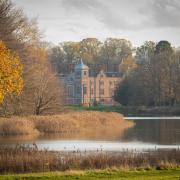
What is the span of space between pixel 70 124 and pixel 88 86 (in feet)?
284

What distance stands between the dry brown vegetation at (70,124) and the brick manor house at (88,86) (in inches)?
2979

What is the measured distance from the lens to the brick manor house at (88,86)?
13750cm

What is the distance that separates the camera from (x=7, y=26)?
147 feet

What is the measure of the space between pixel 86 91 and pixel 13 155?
11231 centimetres

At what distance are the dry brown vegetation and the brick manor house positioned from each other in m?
75.7

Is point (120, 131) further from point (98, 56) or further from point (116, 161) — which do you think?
point (98, 56)

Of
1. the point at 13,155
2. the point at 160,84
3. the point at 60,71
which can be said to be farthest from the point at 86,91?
the point at 13,155

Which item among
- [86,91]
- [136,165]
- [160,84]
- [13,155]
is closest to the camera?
[136,165]

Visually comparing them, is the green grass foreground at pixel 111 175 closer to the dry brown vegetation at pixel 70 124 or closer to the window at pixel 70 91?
the dry brown vegetation at pixel 70 124

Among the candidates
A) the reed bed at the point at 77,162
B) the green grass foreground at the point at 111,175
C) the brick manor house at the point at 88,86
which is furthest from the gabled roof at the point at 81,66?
the green grass foreground at the point at 111,175

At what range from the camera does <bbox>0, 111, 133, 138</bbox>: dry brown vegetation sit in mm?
47969

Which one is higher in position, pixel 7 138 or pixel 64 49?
pixel 64 49

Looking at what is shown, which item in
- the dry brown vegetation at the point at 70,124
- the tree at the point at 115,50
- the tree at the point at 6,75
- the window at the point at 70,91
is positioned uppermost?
the tree at the point at 115,50

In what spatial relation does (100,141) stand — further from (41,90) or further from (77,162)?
(41,90)
